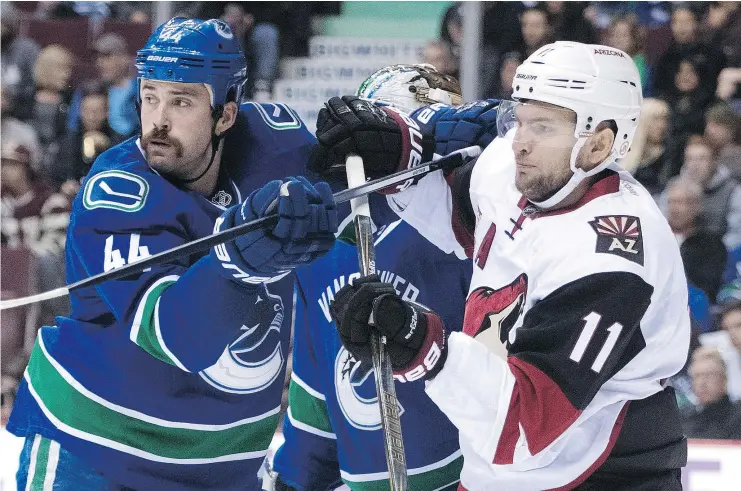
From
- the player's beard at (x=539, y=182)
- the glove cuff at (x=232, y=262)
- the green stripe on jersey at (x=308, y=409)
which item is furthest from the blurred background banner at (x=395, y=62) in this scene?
the glove cuff at (x=232, y=262)

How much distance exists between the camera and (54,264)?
5191 millimetres

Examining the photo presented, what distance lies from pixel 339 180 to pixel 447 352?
680mm

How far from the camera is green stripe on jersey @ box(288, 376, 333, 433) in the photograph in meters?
3.03

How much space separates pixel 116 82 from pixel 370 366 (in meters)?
3.49

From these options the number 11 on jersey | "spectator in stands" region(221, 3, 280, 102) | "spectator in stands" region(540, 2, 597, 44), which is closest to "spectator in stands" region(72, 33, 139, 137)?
"spectator in stands" region(221, 3, 280, 102)

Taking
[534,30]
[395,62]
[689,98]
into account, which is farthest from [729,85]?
[395,62]

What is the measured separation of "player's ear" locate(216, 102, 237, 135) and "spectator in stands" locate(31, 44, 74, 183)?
3.31 metres

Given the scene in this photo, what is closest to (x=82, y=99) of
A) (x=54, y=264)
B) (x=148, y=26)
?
(x=148, y=26)

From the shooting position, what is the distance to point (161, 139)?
234cm

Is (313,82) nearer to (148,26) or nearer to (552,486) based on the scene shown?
(148,26)

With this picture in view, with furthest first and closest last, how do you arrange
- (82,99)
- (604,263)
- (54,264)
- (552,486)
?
(82,99) → (54,264) → (552,486) → (604,263)

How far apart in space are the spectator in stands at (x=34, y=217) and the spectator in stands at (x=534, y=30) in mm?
2157

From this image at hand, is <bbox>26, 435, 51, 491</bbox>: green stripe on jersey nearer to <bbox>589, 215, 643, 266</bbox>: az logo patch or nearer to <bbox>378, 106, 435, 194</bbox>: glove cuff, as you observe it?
Result: <bbox>378, 106, 435, 194</bbox>: glove cuff

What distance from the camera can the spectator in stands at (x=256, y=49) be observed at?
5777 mm
